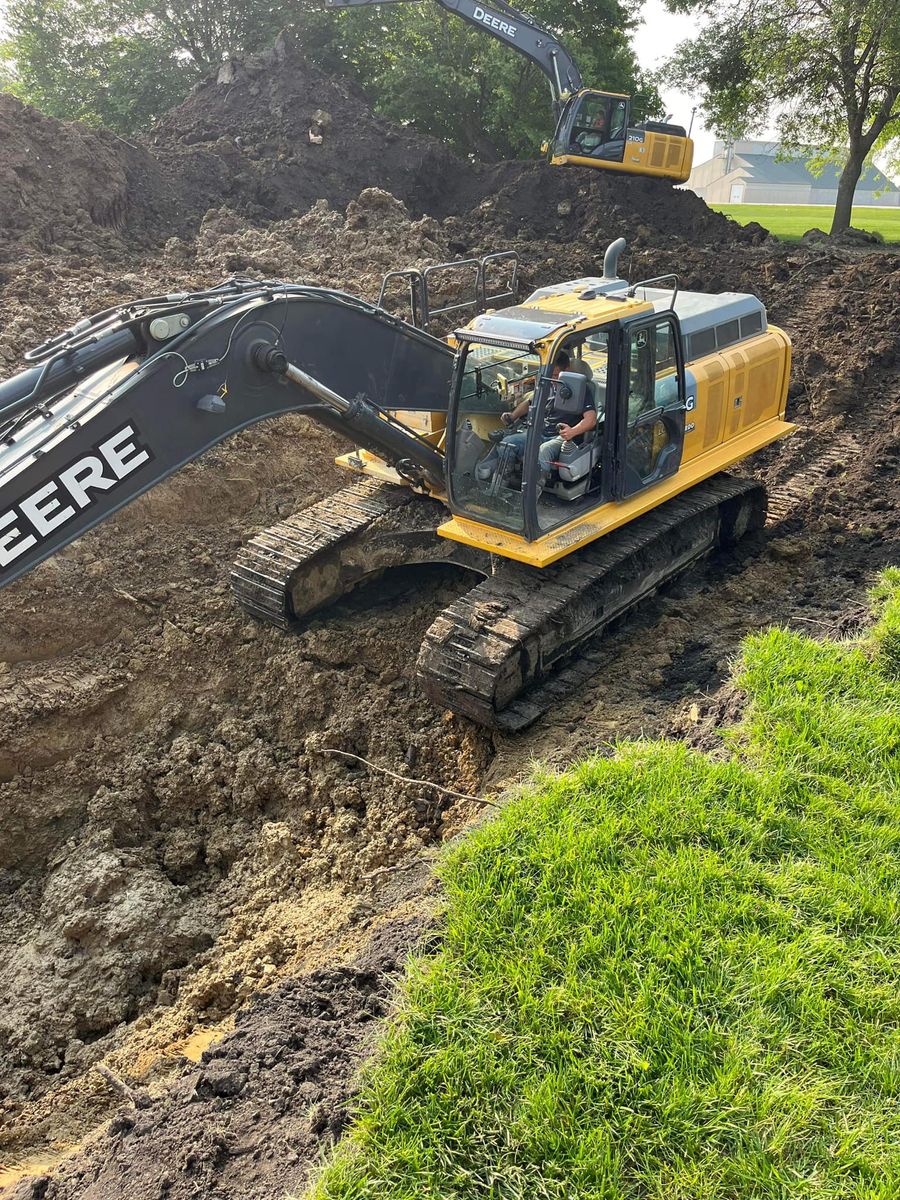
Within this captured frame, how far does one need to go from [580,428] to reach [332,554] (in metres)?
2.02

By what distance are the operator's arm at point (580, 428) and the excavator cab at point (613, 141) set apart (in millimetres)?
13219

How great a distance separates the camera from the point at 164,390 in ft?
13.5

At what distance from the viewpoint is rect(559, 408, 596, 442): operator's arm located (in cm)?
566

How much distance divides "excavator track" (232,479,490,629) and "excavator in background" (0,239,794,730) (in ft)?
0.06

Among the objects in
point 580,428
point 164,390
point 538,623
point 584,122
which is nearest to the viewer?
point 164,390

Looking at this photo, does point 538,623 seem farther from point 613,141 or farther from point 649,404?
point 613,141

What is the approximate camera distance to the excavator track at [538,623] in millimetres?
5285

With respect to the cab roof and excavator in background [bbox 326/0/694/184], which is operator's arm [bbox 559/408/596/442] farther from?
excavator in background [bbox 326/0/694/184]

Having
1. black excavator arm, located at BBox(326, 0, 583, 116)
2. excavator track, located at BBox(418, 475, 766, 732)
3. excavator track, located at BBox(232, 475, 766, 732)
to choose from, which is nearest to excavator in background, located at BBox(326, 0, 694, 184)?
black excavator arm, located at BBox(326, 0, 583, 116)

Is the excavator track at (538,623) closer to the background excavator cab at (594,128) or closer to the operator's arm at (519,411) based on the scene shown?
the operator's arm at (519,411)

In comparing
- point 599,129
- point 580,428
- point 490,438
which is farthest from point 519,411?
point 599,129

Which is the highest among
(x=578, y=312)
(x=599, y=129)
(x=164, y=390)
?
(x=599, y=129)

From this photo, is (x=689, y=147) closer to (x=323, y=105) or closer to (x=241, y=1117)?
(x=323, y=105)

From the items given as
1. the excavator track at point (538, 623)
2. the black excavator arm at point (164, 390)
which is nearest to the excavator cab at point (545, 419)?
the excavator track at point (538, 623)
